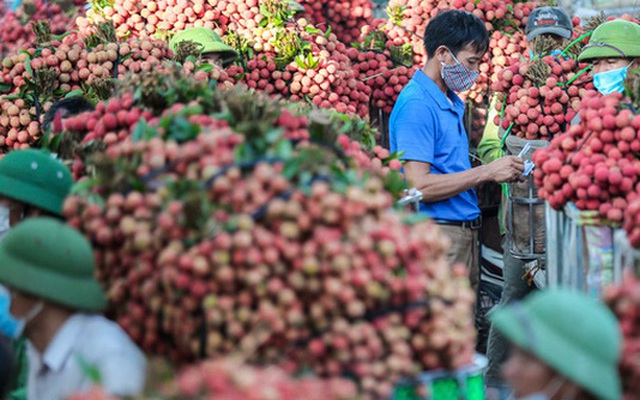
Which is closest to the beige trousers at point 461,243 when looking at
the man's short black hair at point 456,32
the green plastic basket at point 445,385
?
the man's short black hair at point 456,32

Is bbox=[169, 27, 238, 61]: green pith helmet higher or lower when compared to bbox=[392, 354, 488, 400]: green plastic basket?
higher

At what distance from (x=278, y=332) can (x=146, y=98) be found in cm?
118

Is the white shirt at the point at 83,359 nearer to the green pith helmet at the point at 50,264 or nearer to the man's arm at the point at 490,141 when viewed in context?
the green pith helmet at the point at 50,264

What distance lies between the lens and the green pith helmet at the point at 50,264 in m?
2.09

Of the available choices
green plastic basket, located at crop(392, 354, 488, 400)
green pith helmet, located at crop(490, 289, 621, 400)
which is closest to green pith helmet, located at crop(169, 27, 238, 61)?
green plastic basket, located at crop(392, 354, 488, 400)

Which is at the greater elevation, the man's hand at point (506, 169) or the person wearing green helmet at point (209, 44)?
the person wearing green helmet at point (209, 44)

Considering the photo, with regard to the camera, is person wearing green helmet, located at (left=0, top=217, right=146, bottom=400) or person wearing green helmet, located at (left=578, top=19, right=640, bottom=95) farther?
person wearing green helmet, located at (left=578, top=19, right=640, bottom=95)

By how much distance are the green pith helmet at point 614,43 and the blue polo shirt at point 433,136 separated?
0.74m

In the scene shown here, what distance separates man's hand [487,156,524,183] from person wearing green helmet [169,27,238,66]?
176 cm

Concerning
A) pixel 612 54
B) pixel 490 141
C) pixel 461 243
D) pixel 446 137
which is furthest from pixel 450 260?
pixel 612 54

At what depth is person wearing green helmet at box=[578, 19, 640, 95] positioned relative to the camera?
410 cm

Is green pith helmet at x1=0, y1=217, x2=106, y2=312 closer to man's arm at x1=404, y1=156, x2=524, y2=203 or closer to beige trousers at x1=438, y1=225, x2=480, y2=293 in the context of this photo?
man's arm at x1=404, y1=156, x2=524, y2=203

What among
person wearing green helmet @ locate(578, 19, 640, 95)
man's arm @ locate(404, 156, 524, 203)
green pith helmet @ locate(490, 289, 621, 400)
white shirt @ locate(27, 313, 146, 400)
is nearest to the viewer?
green pith helmet @ locate(490, 289, 621, 400)

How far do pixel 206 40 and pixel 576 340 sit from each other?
3.49 metres
